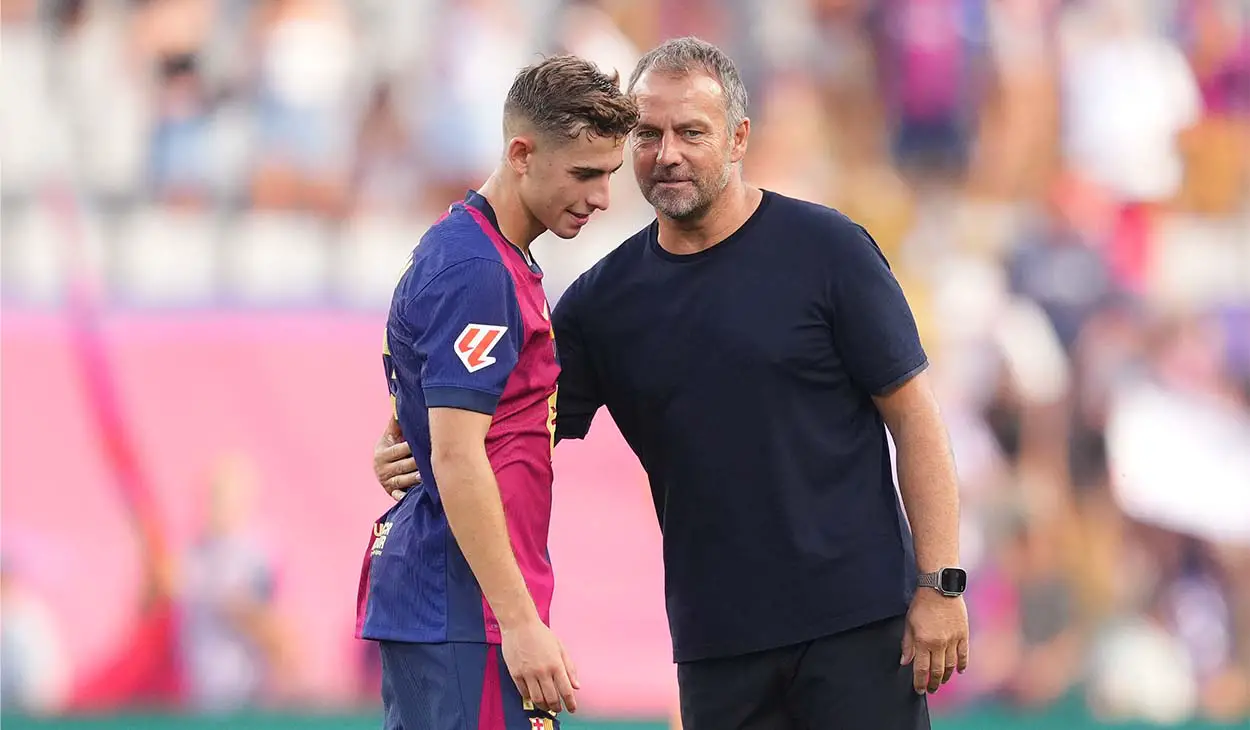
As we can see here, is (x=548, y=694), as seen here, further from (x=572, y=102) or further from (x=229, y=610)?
(x=229, y=610)

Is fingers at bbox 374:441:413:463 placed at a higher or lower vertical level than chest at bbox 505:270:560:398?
lower

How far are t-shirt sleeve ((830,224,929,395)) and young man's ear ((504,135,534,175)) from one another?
0.74m

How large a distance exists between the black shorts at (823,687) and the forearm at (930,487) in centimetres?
17

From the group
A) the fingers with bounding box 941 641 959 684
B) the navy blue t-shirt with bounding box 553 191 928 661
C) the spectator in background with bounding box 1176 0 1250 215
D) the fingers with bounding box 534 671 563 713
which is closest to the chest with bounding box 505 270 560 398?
the navy blue t-shirt with bounding box 553 191 928 661

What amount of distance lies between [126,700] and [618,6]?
4630 millimetres

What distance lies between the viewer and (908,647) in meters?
3.40

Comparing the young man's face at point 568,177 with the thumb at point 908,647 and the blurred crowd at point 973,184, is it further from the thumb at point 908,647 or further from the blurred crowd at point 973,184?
the blurred crowd at point 973,184

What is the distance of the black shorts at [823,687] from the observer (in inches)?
133

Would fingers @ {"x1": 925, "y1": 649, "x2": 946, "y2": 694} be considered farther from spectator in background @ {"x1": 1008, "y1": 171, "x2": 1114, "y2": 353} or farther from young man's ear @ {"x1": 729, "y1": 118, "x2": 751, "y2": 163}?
spectator in background @ {"x1": 1008, "y1": 171, "x2": 1114, "y2": 353}

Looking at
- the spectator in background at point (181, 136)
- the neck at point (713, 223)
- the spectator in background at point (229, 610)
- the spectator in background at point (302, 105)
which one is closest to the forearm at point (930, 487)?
the neck at point (713, 223)

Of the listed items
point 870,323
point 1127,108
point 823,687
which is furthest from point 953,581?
point 1127,108

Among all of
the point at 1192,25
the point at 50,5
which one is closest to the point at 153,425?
the point at 50,5

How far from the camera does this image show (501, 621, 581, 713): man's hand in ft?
9.46

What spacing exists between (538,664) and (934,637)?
91 cm
